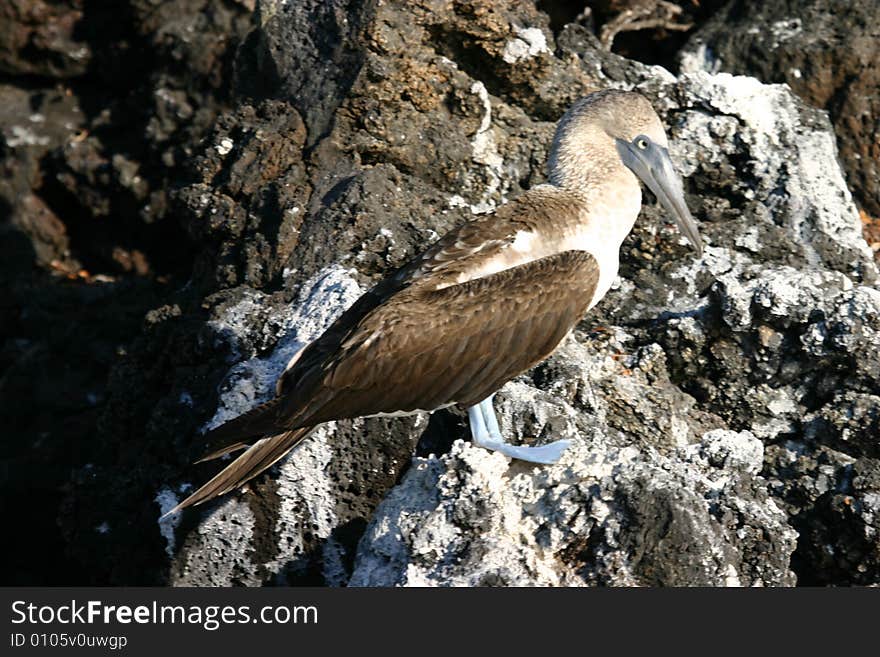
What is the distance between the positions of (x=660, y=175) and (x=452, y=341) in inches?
59.9

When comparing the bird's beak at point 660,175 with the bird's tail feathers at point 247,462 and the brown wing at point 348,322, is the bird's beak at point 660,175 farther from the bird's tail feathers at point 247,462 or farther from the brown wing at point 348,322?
the bird's tail feathers at point 247,462

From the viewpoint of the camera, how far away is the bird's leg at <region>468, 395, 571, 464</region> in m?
5.36

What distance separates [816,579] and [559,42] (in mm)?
3680

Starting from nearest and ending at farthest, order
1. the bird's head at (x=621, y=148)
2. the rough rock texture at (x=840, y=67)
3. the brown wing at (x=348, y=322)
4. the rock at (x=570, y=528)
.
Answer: the rock at (x=570, y=528) < the brown wing at (x=348, y=322) < the bird's head at (x=621, y=148) < the rough rock texture at (x=840, y=67)

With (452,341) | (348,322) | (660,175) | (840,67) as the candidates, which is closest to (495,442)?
(452,341)

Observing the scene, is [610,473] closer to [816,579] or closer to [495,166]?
[816,579]

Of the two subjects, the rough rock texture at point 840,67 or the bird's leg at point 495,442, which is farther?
the rough rock texture at point 840,67

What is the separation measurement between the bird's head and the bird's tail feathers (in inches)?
76.4

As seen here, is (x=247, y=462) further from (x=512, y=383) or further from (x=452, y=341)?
(x=512, y=383)

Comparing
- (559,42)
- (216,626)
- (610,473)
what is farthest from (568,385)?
(559,42)

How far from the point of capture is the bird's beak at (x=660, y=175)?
6.22m

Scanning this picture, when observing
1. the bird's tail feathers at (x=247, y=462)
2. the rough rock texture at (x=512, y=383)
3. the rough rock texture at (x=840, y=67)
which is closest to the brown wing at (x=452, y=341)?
the bird's tail feathers at (x=247, y=462)

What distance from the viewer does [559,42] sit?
7.82 meters

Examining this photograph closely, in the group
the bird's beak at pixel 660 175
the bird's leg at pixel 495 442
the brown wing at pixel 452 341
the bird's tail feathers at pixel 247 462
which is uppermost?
the bird's beak at pixel 660 175
